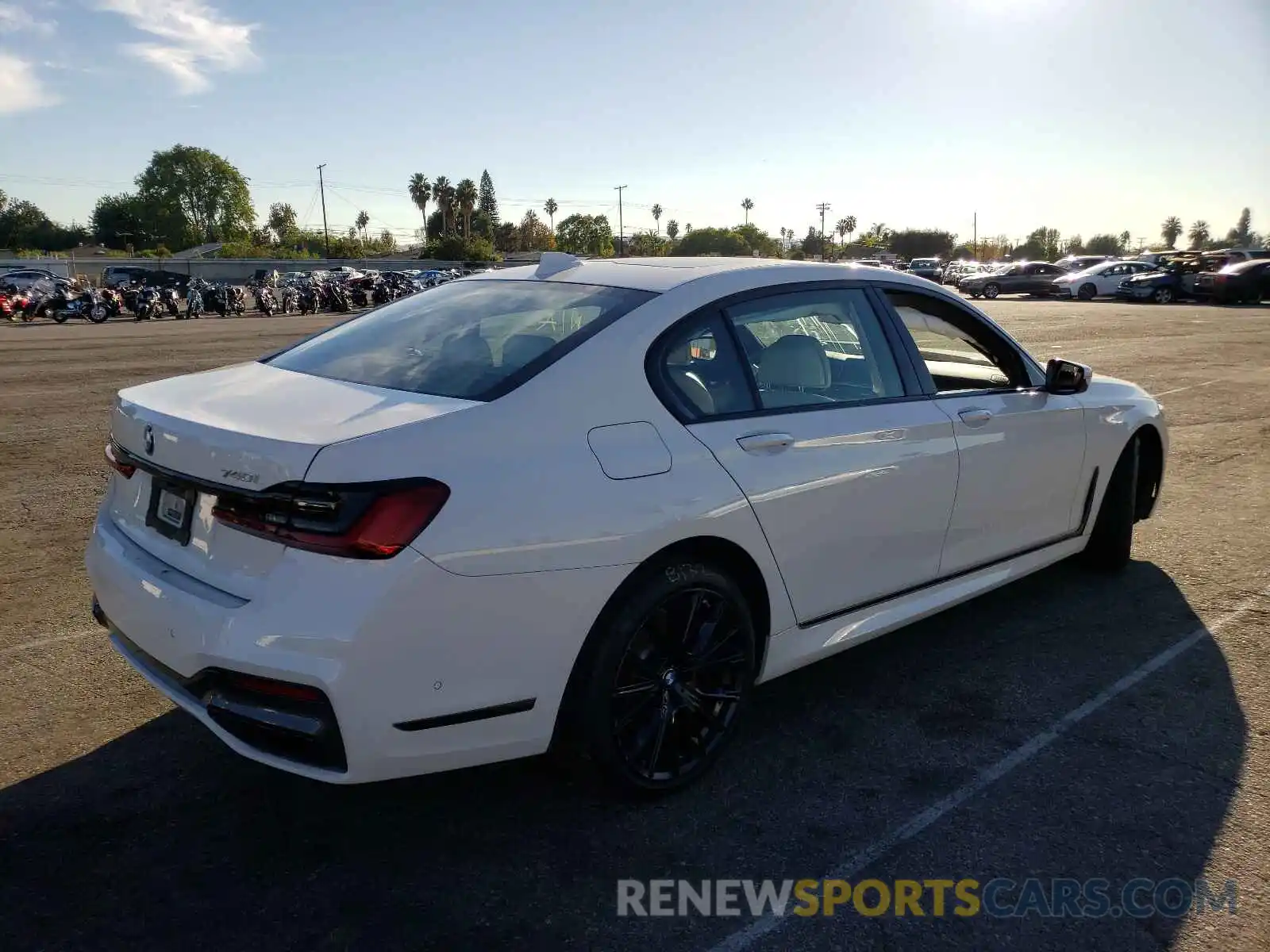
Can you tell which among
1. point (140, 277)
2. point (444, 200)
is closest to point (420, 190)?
point (444, 200)

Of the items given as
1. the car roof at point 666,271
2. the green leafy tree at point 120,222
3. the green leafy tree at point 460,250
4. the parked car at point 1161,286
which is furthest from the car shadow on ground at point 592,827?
the green leafy tree at point 120,222

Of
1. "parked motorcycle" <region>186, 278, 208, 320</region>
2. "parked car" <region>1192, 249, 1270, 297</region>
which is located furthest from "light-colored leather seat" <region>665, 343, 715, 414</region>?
"parked car" <region>1192, 249, 1270, 297</region>

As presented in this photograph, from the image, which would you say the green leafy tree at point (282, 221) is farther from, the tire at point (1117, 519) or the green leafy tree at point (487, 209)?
the tire at point (1117, 519)

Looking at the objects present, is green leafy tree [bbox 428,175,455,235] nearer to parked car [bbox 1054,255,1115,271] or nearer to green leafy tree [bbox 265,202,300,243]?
green leafy tree [bbox 265,202,300,243]

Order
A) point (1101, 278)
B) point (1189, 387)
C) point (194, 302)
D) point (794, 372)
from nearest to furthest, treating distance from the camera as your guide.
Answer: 1. point (794, 372)
2. point (1189, 387)
3. point (194, 302)
4. point (1101, 278)

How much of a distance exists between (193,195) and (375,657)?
521 feet

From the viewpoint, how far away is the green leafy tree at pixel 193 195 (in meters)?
139

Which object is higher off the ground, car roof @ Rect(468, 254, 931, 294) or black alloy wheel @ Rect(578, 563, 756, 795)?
car roof @ Rect(468, 254, 931, 294)

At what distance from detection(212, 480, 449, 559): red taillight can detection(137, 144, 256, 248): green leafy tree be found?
151m

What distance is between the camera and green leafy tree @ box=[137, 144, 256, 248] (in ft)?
455

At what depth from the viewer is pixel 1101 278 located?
39.5 m

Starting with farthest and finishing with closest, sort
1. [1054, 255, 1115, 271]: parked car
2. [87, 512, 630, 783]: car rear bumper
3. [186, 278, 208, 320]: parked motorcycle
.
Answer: [1054, 255, 1115, 271]: parked car → [186, 278, 208, 320]: parked motorcycle → [87, 512, 630, 783]: car rear bumper

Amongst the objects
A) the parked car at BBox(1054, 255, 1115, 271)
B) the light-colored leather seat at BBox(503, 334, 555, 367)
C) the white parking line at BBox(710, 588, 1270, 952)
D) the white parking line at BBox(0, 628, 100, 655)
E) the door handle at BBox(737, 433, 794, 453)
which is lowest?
the parked car at BBox(1054, 255, 1115, 271)

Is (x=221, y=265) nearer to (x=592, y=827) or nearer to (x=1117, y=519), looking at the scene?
(x=1117, y=519)
